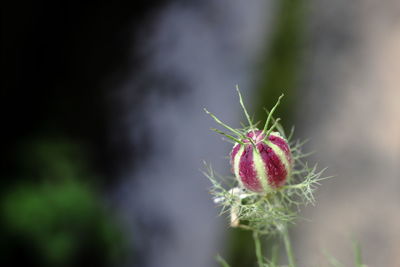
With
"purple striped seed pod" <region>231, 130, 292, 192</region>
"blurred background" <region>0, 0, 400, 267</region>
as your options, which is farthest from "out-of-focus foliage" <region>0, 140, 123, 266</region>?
"purple striped seed pod" <region>231, 130, 292, 192</region>

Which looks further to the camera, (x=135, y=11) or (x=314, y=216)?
(x=135, y=11)

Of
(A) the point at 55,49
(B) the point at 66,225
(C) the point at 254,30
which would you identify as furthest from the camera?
(C) the point at 254,30

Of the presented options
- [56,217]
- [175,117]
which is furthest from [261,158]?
[175,117]

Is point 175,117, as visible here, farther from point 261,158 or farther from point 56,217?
point 261,158

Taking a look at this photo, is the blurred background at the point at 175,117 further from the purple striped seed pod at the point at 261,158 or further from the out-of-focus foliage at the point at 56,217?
the purple striped seed pod at the point at 261,158

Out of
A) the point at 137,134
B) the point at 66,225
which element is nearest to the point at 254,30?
the point at 137,134

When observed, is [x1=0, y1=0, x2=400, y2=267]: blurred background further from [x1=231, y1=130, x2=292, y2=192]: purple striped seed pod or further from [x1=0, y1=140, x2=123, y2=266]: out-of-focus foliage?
[x1=231, y1=130, x2=292, y2=192]: purple striped seed pod

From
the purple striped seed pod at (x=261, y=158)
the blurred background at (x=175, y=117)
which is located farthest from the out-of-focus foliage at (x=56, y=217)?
the purple striped seed pod at (x=261, y=158)

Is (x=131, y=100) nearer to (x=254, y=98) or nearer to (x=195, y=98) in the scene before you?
(x=195, y=98)
